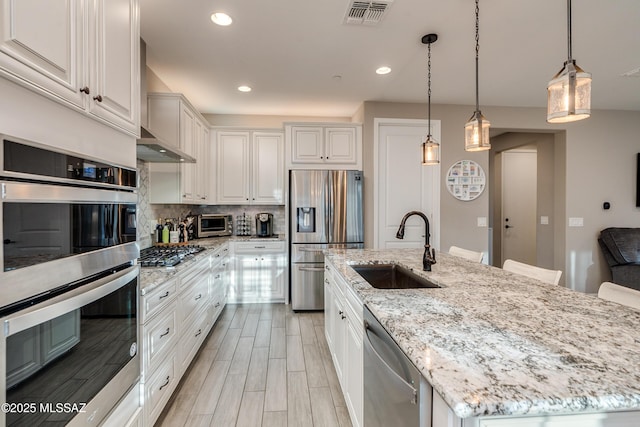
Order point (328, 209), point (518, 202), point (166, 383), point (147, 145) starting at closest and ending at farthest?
point (166, 383) → point (147, 145) → point (328, 209) → point (518, 202)

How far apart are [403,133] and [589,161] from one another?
2738 mm

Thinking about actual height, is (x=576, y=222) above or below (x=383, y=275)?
above

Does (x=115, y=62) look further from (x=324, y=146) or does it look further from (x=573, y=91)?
(x=324, y=146)

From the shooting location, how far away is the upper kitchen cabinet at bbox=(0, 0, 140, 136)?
771mm

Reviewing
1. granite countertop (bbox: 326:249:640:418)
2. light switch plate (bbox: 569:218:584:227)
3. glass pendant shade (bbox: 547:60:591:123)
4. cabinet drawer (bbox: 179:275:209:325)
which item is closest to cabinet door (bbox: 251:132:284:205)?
cabinet drawer (bbox: 179:275:209:325)

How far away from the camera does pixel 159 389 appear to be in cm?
169

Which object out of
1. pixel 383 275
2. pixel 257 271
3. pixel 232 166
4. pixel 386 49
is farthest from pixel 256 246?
pixel 386 49

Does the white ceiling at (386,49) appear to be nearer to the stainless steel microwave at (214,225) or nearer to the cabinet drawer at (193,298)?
the stainless steel microwave at (214,225)

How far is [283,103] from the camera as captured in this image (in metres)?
3.96

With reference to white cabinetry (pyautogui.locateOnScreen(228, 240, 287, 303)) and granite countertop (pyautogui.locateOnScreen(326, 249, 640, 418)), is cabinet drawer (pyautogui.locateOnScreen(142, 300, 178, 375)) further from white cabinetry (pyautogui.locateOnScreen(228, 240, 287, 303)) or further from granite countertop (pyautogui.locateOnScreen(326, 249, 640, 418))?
white cabinetry (pyautogui.locateOnScreen(228, 240, 287, 303))

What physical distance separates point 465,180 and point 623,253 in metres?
2.19

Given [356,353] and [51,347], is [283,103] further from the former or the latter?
[51,347]

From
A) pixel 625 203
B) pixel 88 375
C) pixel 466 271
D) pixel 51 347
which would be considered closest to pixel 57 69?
pixel 51 347

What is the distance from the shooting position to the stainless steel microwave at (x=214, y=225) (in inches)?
158
